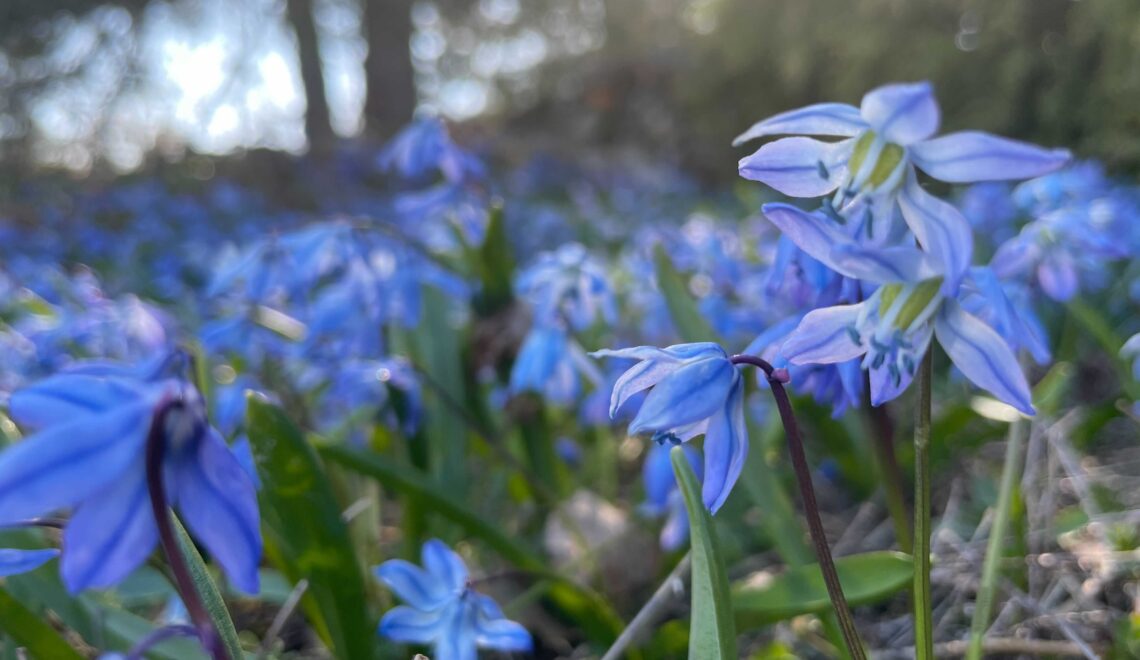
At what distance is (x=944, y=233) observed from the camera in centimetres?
73

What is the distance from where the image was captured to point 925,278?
0.74 m

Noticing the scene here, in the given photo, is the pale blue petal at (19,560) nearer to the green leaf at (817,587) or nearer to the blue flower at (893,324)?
the blue flower at (893,324)

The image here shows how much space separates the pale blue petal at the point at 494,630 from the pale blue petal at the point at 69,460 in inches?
24.4

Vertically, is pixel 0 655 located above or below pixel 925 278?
below

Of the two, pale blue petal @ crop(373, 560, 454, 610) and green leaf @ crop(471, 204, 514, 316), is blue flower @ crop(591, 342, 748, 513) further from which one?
green leaf @ crop(471, 204, 514, 316)

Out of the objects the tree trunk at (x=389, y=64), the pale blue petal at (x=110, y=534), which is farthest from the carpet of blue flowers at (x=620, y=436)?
the tree trunk at (x=389, y=64)

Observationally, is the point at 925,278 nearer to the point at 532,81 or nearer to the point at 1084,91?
the point at 1084,91

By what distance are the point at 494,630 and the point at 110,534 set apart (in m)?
0.62

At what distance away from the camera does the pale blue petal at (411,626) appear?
1.07 metres

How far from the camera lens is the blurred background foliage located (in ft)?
17.2

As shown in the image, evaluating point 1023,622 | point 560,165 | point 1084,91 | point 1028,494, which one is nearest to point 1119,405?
point 1028,494

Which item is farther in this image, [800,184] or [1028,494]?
[1028,494]

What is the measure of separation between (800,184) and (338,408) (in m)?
1.67

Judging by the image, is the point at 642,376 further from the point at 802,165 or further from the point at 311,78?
the point at 311,78
